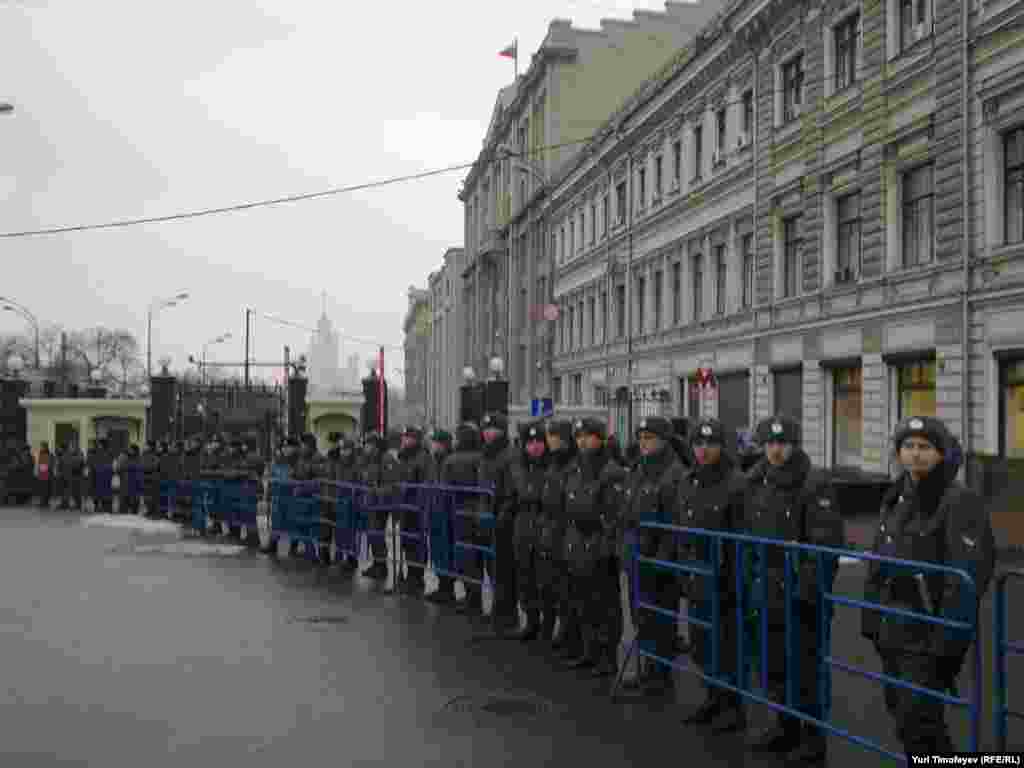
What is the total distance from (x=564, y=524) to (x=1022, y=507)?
30.8 feet

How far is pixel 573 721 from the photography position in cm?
753

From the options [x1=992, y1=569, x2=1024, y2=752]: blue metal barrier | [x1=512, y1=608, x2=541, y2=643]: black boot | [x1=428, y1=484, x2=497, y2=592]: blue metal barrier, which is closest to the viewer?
[x1=992, y1=569, x2=1024, y2=752]: blue metal barrier

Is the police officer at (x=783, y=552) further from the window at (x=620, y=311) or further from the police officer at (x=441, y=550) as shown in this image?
the window at (x=620, y=311)

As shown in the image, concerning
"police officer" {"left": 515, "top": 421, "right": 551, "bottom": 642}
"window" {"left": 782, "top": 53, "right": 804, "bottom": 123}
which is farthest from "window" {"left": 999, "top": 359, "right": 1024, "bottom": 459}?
"police officer" {"left": 515, "top": 421, "right": 551, "bottom": 642}

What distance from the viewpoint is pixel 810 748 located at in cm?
667

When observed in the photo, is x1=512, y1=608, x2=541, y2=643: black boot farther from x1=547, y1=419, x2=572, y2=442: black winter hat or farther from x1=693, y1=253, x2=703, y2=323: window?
x1=693, y1=253, x2=703, y2=323: window

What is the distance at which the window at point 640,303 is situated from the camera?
132ft

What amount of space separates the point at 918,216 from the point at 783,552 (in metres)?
17.5

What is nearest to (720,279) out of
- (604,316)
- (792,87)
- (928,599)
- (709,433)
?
Result: (792,87)

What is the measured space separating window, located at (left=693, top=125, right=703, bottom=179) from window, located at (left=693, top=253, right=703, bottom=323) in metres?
2.46

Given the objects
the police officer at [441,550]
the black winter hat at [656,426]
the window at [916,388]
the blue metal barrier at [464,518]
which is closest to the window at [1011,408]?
the window at [916,388]

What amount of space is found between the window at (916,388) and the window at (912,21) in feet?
20.1

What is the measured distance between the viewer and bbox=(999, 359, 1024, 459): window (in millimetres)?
19609

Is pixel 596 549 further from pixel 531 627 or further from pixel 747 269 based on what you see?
pixel 747 269
